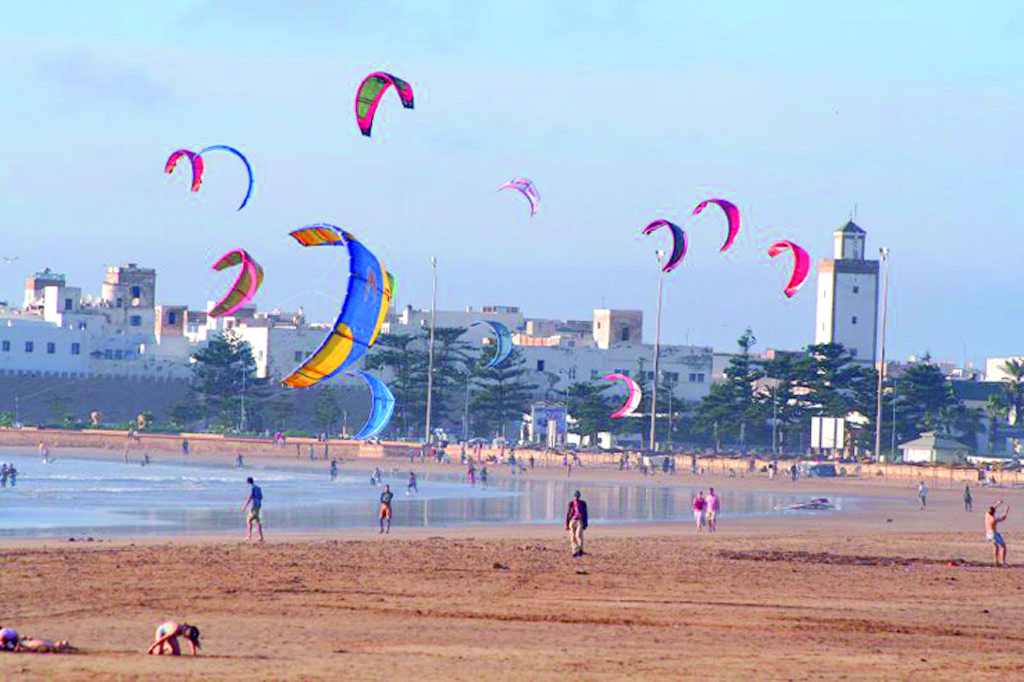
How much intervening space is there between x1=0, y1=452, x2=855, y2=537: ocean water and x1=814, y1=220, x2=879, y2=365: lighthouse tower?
29.0 meters

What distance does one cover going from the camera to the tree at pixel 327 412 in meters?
95.2

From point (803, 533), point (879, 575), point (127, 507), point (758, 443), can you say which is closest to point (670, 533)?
point (803, 533)

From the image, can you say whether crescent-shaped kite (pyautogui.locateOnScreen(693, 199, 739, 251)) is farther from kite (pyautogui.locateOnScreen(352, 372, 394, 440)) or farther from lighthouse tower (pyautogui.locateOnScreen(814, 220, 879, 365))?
lighthouse tower (pyautogui.locateOnScreen(814, 220, 879, 365))

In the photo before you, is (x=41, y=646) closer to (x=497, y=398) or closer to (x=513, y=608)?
(x=513, y=608)

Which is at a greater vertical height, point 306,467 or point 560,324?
point 560,324

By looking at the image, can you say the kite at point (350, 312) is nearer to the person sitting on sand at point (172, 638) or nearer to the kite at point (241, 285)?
the kite at point (241, 285)

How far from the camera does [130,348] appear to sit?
10825 centimetres

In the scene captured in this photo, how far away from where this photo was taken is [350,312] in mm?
29375

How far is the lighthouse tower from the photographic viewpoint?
92875mm

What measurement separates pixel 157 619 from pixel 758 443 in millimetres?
73057

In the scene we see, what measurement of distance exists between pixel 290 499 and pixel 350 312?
50.5 ft

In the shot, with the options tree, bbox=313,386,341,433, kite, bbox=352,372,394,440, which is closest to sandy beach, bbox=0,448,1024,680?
kite, bbox=352,372,394,440

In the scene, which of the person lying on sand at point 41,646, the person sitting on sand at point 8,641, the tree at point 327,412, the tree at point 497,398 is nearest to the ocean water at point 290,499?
the person lying on sand at point 41,646

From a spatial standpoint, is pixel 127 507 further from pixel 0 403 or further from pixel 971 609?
pixel 0 403
